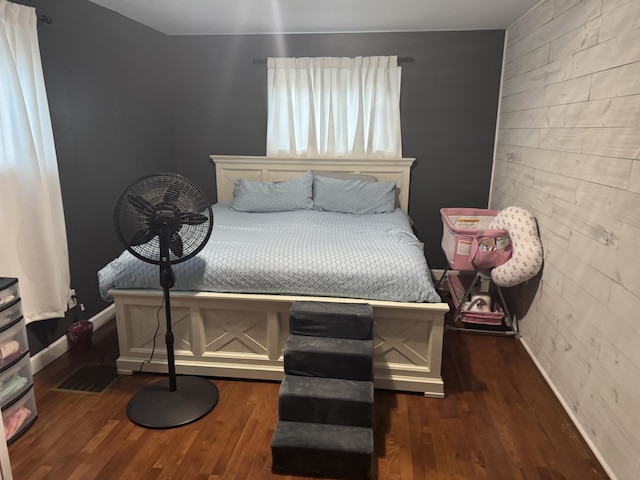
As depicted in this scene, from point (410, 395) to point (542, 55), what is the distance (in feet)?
7.37

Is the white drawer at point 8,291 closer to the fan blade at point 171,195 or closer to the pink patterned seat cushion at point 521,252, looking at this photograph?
the fan blade at point 171,195

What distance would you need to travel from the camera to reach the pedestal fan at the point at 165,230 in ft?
6.94

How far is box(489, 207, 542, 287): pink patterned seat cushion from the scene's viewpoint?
2676 mm

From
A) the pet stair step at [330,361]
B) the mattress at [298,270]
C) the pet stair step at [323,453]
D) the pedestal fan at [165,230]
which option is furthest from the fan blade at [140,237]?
the pet stair step at [323,453]

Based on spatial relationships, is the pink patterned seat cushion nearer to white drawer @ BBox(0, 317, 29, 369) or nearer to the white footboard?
the white footboard

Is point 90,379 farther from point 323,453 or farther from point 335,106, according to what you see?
point 335,106

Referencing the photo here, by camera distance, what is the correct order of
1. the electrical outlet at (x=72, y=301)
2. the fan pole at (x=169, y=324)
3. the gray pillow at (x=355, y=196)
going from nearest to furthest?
the fan pole at (x=169, y=324)
the electrical outlet at (x=72, y=301)
the gray pillow at (x=355, y=196)

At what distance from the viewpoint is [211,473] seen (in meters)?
1.88

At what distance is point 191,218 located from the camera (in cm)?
215

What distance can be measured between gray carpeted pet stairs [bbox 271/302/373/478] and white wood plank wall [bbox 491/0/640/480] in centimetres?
100

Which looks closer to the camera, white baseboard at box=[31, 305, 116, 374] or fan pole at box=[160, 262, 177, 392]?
fan pole at box=[160, 262, 177, 392]

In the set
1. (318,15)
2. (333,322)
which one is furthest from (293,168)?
(333,322)

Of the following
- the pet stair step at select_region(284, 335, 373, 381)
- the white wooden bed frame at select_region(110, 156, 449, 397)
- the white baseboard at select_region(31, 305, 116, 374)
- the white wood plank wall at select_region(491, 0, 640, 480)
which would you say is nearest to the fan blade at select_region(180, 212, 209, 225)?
the white wooden bed frame at select_region(110, 156, 449, 397)

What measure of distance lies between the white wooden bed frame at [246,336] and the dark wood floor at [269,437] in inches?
3.8
